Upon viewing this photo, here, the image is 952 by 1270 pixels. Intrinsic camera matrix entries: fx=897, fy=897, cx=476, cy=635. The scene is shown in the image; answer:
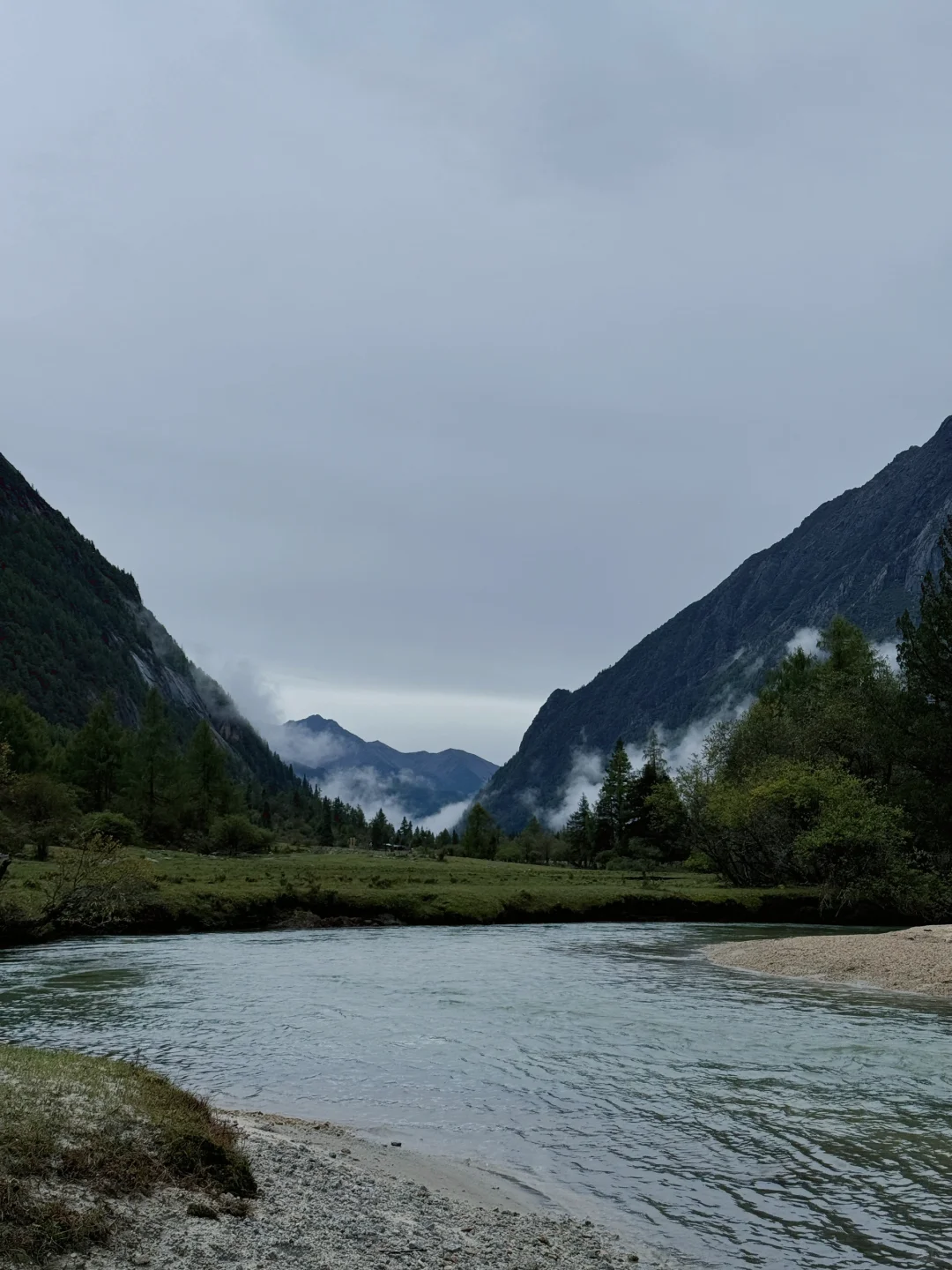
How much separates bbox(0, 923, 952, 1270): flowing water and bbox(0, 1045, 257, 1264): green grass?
4.67 metres

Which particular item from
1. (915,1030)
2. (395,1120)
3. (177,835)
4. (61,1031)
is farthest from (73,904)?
(177,835)

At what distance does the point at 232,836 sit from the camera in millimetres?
104500

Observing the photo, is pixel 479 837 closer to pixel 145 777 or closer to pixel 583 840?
pixel 583 840

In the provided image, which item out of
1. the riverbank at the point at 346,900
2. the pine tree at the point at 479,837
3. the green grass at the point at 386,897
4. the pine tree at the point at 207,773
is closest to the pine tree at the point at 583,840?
the pine tree at the point at 479,837

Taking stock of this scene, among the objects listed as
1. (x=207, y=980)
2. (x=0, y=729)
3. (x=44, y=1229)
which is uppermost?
(x=0, y=729)

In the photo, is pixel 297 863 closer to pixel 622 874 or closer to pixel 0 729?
pixel 622 874

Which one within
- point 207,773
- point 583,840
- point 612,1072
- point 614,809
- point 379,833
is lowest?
point 612,1072

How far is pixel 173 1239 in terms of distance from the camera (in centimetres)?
873

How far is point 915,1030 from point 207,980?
75.5 ft

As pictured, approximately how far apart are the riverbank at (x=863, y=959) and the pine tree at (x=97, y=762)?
86.0 meters

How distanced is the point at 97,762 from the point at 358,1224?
110 meters

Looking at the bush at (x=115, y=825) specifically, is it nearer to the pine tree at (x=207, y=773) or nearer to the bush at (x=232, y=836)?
the bush at (x=232, y=836)

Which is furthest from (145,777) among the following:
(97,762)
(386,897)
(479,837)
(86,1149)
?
(86,1149)

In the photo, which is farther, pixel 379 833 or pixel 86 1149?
pixel 379 833
